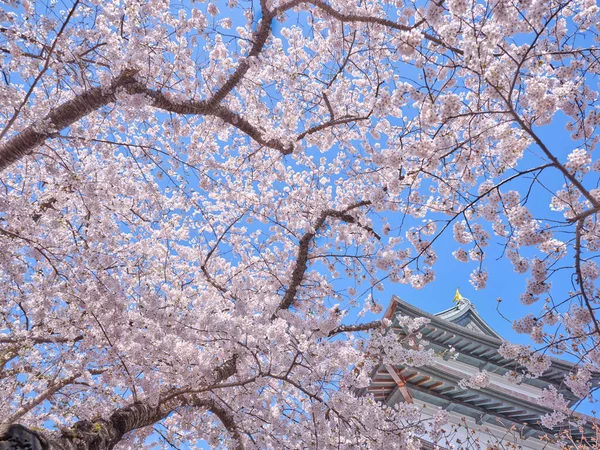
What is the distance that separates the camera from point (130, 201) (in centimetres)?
738

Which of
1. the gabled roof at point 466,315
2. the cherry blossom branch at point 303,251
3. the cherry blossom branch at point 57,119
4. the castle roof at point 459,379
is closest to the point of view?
the cherry blossom branch at point 57,119

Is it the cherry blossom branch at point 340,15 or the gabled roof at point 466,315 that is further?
the gabled roof at point 466,315

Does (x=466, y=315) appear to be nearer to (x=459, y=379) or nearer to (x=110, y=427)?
(x=459, y=379)

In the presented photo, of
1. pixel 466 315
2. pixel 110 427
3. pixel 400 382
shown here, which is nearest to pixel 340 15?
pixel 110 427

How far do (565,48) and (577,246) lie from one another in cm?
239

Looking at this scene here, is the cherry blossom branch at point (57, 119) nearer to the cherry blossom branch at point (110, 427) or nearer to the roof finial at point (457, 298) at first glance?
the cherry blossom branch at point (110, 427)

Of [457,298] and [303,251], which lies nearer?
[303,251]

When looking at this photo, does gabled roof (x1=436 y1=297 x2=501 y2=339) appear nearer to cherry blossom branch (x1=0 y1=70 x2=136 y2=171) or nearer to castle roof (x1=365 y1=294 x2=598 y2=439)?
castle roof (x1=365 y1=294 x2=598 y2=439)

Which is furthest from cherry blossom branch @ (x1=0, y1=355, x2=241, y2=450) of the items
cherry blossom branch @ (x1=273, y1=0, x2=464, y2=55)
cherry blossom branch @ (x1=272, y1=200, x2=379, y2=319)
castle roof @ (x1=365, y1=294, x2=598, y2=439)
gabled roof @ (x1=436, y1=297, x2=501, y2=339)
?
gabled roof @ (x1=436, y1=297, x2=501, y2=339)

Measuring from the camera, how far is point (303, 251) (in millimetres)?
7461

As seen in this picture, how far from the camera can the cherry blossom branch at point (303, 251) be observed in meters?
7.37

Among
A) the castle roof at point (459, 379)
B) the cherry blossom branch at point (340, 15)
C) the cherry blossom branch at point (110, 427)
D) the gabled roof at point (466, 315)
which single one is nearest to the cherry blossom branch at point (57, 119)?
the cherry blossom branch at point (340, 15)

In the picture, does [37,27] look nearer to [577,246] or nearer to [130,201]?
[130,201]

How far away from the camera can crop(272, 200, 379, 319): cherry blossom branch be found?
7.37 metres
